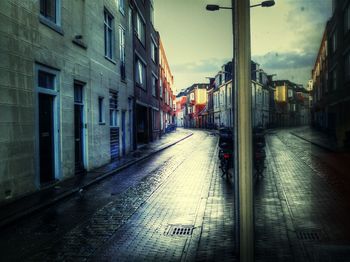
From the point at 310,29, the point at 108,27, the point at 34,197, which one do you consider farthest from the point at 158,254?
the point at 108,27

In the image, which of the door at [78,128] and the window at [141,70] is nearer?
the window at [141,70]

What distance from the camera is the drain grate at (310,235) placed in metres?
5.17

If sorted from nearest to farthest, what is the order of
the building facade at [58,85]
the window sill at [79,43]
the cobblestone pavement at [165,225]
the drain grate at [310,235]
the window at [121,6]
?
the cobblestone pavement at [165,225]
the drain grate at [310,235]
the building facade at [58,85]
the window at [121,6]
the window sill at [79,43]

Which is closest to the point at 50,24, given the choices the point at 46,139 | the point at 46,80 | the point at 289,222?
the point at 46,80

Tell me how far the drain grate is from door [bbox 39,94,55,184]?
571 cm

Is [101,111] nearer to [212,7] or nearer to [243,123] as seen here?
[212,7]

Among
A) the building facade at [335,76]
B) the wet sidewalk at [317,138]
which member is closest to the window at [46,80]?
the wet sidewalk at [317,138]

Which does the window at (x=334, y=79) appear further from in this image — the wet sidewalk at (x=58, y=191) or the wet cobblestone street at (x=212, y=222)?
the wet sidewalk at (x=58, y=191)

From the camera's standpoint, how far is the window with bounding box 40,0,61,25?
9.11m

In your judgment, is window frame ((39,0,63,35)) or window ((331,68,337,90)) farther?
window frame ((39,0,63,35))

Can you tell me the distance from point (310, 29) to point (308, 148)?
1.03m

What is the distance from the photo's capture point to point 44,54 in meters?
9.04

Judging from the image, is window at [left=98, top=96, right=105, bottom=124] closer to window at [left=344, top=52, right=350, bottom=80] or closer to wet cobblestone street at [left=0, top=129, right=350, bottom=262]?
wet cobblestone street at [left=0, top=129, right=350, bottom=262]

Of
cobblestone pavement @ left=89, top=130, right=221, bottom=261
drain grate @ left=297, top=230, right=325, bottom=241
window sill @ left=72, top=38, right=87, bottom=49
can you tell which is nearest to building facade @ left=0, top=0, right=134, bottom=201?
window sill @ left=72, top=38, right=87, bottom=49
